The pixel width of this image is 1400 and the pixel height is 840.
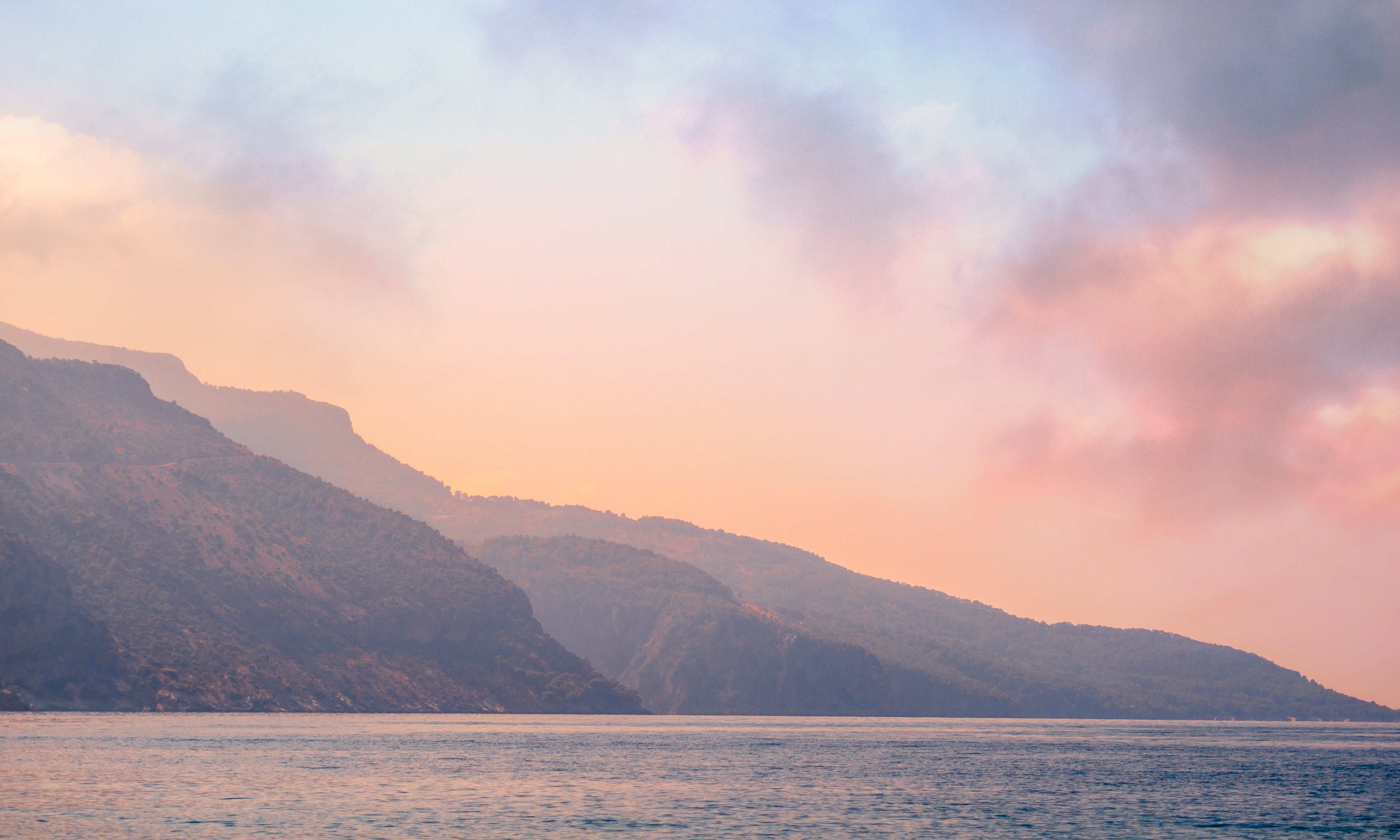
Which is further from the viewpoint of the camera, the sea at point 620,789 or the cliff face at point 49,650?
the cliff face at point 49,650

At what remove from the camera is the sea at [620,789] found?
220ft

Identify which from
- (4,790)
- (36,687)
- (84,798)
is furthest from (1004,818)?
(36,687)

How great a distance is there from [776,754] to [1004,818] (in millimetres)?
67826

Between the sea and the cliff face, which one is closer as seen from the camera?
the sea

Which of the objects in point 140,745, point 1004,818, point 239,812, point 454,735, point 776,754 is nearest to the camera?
point 239,812

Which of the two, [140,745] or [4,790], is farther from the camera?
[140,745]

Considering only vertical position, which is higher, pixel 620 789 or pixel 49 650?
pixel 49 650

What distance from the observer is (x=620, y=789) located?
90875mm

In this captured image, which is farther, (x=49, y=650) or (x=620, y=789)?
(x=49, y=650)

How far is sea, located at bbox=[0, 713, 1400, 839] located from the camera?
67.1m

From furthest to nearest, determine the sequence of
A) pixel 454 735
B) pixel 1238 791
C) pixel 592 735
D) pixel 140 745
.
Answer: pixel 592 735
pixel 454 735
pixel 140 745
pixel 1238 791

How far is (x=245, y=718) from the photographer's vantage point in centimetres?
19362

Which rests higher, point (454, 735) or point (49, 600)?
point (49, 600)

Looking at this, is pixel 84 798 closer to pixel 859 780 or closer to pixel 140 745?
pixel 140 745
